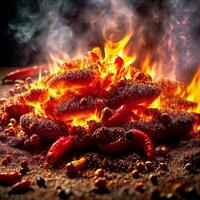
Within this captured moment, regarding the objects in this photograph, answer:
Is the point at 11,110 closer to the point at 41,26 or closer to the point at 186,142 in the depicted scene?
the point at 186,142

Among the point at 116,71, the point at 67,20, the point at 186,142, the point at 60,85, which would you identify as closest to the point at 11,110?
the point at 60,85

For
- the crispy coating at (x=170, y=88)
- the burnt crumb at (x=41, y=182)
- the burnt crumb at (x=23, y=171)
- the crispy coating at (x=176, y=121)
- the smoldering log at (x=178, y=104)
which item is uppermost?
the crispy coating at (x=170, y=88)

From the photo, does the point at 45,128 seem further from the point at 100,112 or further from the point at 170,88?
the point at 170,88

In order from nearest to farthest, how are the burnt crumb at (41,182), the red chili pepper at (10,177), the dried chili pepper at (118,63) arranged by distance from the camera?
the burnt crumb at (41,182) → the red chili pepper at (10,177) → the dried chili pepper at (118,63)

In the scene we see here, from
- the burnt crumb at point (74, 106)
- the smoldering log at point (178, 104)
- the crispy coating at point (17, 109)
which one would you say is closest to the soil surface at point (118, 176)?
the burnt crumb at point (74, 106)

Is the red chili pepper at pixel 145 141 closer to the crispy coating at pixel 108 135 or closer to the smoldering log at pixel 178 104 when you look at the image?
the crispy coating at pixel 108 135

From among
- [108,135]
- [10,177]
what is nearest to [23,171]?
[10,177]

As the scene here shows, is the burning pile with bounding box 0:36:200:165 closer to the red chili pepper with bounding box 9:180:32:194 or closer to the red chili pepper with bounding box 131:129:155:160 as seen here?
the red chili pepper with bounding box 131:129:155:160

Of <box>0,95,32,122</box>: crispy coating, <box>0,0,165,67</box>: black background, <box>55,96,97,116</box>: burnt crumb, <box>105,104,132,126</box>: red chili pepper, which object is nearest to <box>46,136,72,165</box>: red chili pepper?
<box>55,96,97,116</box>: burnt crumb
